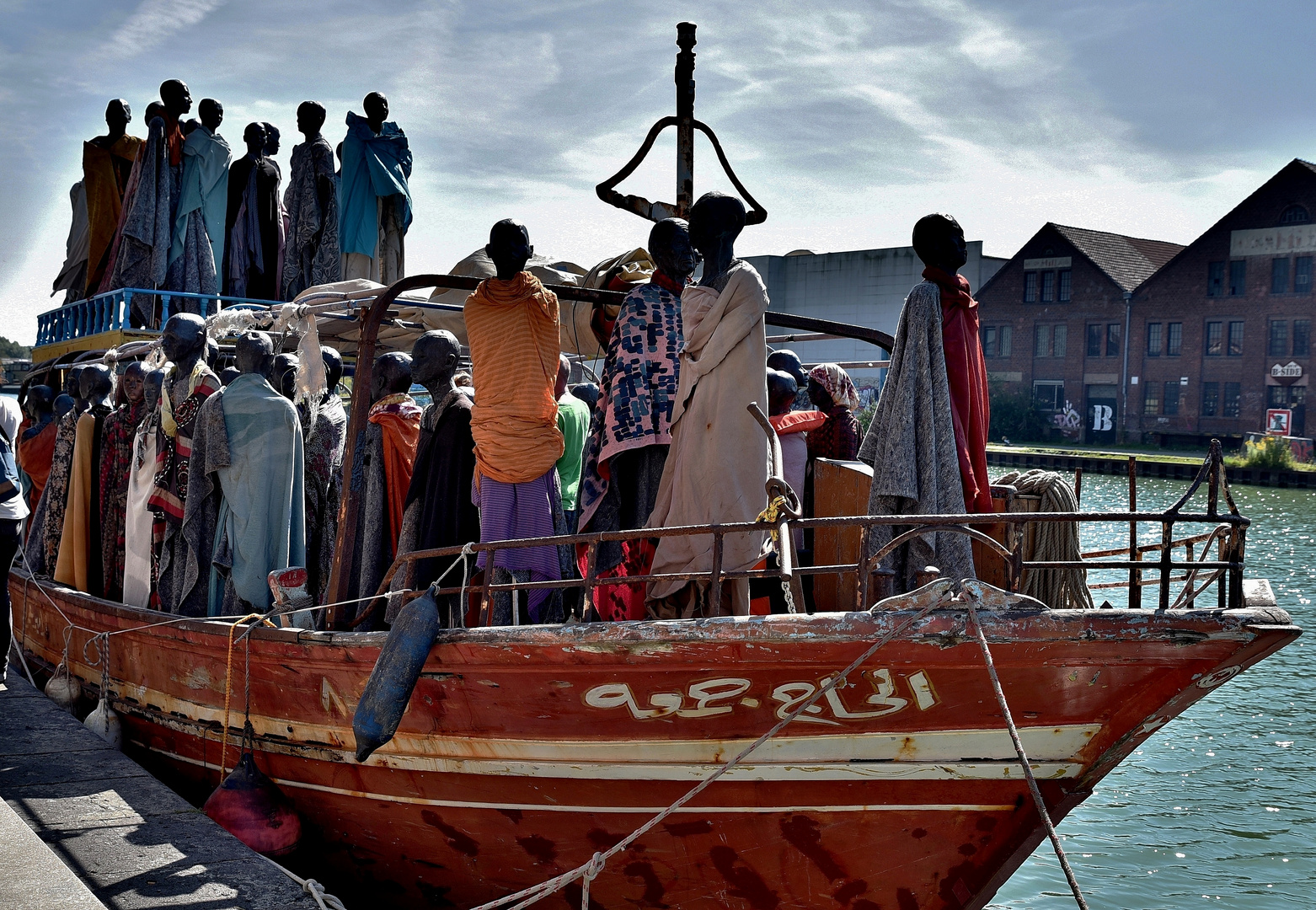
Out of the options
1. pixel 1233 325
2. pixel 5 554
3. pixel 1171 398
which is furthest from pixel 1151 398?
pixel 5 554

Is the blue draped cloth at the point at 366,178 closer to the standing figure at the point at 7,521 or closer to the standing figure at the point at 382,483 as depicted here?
the standing figure at the point at 7,521

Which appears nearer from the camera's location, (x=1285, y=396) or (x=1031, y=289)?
(x=1285, y=396)

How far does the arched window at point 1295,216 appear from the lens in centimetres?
Answer: 3916

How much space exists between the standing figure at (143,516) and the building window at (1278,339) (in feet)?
137

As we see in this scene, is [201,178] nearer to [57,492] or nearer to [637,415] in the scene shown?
[57,492]

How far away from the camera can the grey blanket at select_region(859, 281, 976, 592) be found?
423cm

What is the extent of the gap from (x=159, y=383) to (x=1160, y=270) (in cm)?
4305

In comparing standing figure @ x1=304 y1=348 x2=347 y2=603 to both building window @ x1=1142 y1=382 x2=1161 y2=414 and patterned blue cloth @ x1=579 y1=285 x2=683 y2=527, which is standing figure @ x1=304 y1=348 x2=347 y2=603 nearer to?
patterned blue cloth @ x1=579 y1=285 x2=683 y2=527

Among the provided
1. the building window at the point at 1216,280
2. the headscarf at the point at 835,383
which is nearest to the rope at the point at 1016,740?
the headscarf at the point at 835,383

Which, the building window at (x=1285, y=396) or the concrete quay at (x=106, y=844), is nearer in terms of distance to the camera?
the concrete quay at (x=106, y=844)

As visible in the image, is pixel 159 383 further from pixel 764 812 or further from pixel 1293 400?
pixel 1293 400

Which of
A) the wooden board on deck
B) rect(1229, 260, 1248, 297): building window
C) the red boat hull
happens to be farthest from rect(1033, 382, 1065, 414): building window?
the red boat hull

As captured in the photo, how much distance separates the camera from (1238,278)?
136ft

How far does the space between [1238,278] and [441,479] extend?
4274cm
